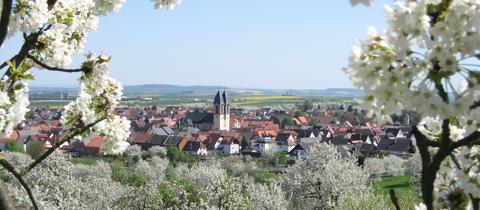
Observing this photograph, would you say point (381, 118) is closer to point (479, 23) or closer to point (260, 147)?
point (479, 23)

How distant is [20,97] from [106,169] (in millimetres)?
60637

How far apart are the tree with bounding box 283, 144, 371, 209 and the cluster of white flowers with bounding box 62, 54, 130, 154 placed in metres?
28.1

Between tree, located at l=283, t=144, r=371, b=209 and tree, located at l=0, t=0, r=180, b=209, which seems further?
tree, located at l=283, t=144, r=371, b=209

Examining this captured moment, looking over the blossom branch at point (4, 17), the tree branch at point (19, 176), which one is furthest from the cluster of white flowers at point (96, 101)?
the blossom branch at point (4, 17)

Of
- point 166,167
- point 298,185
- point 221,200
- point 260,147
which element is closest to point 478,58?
point 221,200

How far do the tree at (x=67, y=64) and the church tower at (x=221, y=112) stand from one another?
133 meters

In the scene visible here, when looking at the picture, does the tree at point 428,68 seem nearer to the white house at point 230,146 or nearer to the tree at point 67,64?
the tree at point 67,64

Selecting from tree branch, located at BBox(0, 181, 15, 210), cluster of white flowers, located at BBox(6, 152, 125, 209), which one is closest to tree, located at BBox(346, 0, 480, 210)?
tree branch, located at BBox(0, 181, 15, 210)

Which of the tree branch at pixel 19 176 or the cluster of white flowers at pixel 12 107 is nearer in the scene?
the tree branch at pixel 19 176

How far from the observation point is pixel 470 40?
222 centimetres

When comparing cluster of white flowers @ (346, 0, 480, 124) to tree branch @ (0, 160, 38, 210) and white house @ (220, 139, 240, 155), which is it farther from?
white house @ (220, 139, 240, 155)

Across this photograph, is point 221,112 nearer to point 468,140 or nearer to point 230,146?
point 230,146

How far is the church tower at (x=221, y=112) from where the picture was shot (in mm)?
138337

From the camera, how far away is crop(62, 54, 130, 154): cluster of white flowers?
4.27 metres
